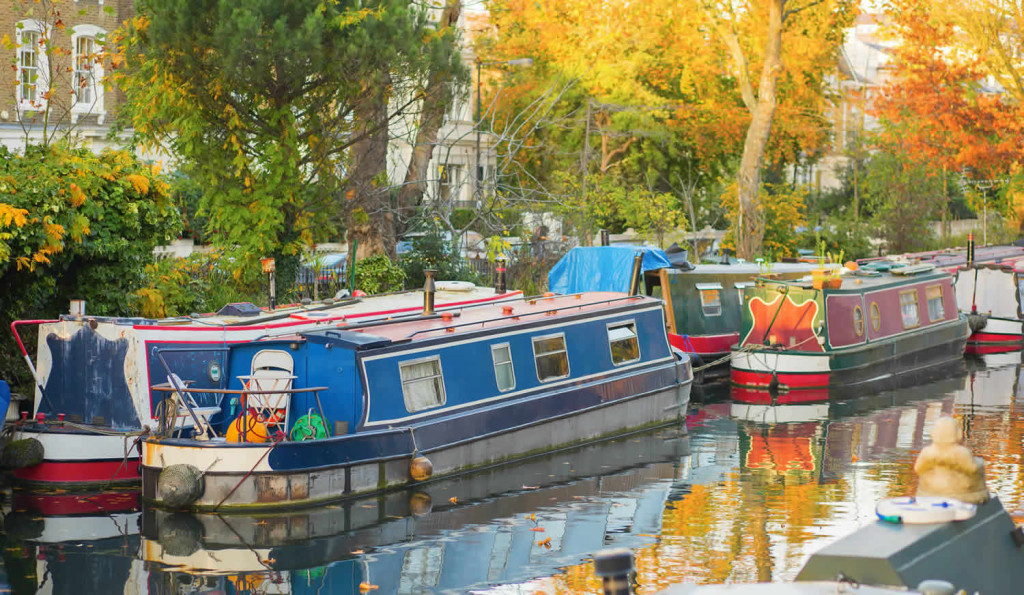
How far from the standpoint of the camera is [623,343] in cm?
1989

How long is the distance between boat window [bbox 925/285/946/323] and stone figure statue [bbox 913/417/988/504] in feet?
66.8

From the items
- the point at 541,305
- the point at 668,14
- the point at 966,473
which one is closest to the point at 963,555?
the point at 966,473

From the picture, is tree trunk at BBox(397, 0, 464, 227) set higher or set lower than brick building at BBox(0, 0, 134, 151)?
lower

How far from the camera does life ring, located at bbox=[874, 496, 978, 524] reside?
26.0ft

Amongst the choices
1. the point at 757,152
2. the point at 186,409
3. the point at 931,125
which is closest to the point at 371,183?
the point at 186,409

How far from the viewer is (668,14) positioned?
38719mm

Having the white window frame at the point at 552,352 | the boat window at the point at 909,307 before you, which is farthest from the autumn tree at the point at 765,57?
the white window frame at the point at 552,352

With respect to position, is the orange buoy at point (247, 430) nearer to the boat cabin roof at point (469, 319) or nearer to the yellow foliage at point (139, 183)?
the boat cabin roof at point (469, 319)

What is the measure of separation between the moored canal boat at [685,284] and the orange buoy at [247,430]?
1105 cm

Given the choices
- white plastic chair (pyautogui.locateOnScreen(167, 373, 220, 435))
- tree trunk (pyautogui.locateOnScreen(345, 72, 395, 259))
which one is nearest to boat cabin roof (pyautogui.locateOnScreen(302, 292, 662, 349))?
white plastic chair (pyautogui.locateOnScreen(167, 373, 220, 435))

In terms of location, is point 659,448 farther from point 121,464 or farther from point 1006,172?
point 1006,172

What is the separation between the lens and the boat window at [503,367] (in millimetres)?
17469

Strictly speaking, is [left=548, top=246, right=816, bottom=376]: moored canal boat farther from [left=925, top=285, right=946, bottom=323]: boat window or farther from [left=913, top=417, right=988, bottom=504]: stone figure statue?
[left=913, top=417, right=988, bottom=504]: stone figure statue

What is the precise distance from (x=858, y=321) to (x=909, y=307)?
114 inches
